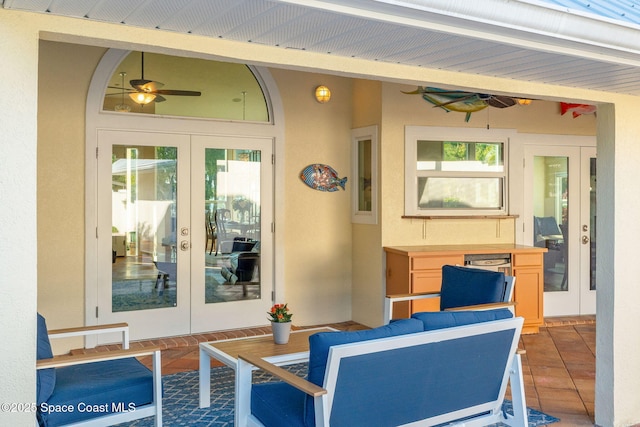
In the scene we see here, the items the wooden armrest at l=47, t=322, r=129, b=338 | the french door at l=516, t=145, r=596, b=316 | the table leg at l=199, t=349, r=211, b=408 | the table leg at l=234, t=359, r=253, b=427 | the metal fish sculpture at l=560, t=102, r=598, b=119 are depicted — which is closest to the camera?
the table leg at l=234, t=359, r=253, b=427

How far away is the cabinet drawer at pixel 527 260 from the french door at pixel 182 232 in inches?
103

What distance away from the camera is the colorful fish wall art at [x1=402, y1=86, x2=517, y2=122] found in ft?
22.3

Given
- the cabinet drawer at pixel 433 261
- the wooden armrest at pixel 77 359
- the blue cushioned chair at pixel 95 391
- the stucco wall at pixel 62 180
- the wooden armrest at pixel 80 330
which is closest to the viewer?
the wooden armrest at pixel 77 359

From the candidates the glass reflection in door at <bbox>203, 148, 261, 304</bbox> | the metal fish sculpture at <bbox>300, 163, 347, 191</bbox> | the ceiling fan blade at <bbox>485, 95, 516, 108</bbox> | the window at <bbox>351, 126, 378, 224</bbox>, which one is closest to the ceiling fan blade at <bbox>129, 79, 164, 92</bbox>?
the glass reflection in door at <bbox>203, 148, 261, 304</bbox>

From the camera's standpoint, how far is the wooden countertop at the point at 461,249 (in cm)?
633

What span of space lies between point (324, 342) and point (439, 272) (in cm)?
384

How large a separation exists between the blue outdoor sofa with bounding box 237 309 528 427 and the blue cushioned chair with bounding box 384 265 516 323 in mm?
1157

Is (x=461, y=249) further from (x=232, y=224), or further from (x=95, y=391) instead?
(x=95, y=391)

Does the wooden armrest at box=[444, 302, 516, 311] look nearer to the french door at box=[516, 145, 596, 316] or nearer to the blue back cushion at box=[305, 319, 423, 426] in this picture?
the blue back cushion at box=[305, 319, 423, 426]

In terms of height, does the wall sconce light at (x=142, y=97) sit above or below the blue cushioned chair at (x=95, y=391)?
above

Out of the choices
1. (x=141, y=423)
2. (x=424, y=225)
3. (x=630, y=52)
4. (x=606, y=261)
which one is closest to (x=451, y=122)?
(x=424, y=225)

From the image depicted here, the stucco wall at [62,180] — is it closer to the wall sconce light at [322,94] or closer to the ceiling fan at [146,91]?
the ceiling fan at [146,91]

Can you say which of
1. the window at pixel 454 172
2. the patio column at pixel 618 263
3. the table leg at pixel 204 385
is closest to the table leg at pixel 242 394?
the table leg at pixel 204 385

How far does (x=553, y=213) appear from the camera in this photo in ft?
24.9
